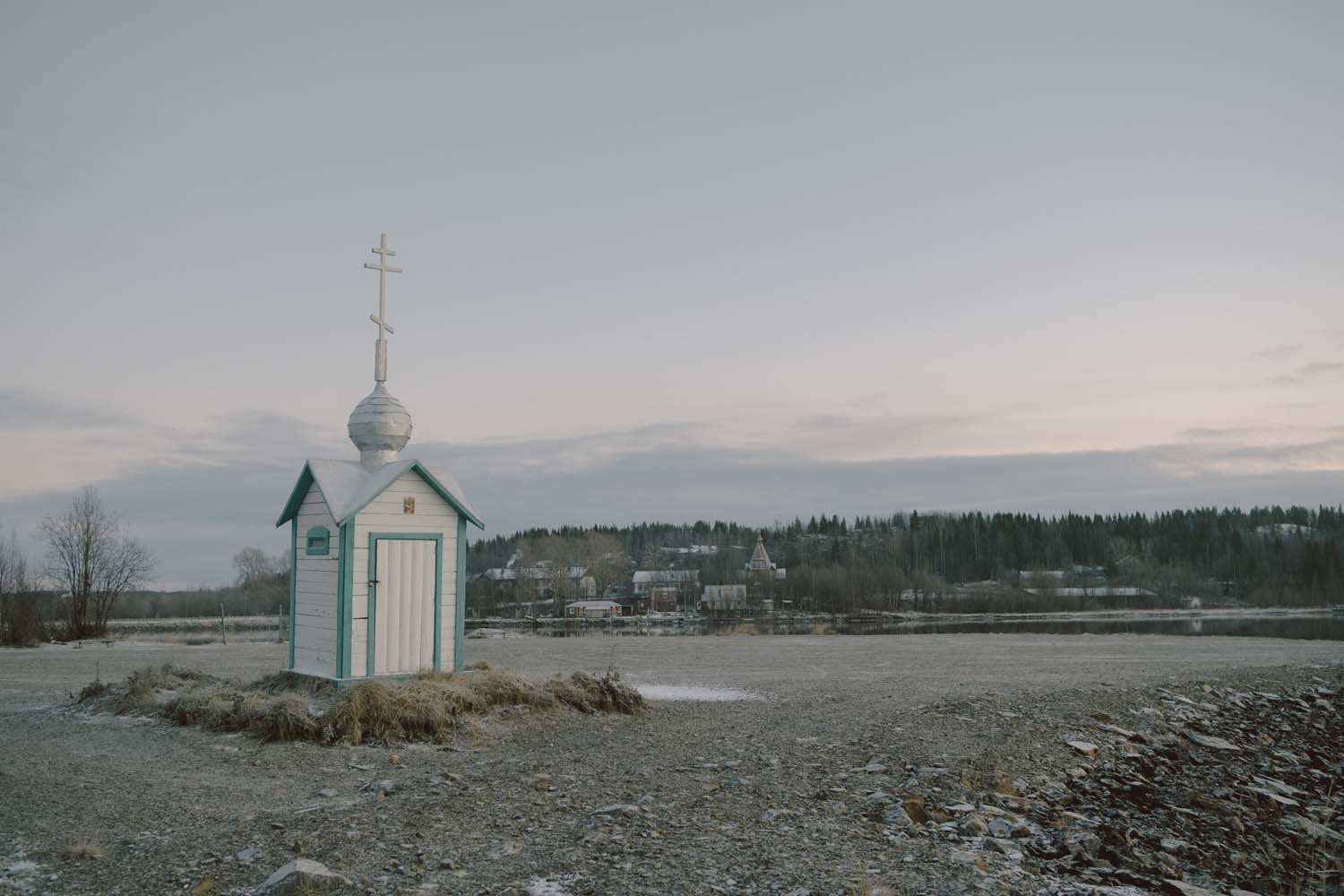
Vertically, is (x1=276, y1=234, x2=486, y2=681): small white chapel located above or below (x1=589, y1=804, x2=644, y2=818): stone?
above

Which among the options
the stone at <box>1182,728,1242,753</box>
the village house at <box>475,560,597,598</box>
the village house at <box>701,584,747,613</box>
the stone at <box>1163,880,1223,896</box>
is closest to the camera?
the stone at <box>1163,880,1223,896</box>

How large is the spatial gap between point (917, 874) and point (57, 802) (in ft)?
23.4

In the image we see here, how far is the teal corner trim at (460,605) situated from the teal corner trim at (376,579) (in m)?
0.32

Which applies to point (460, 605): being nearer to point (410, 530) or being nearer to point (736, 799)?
point (410, 530)

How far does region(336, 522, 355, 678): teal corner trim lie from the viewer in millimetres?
13969

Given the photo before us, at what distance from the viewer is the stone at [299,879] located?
625cm

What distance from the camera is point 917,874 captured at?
6.70 meters

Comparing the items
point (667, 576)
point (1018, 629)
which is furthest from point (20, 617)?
point (667, 576)

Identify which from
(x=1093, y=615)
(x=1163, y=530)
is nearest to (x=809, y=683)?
(x=1093, y=615)

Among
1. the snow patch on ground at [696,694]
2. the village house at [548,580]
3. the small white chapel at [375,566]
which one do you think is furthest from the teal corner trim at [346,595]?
the village house at [548,580]

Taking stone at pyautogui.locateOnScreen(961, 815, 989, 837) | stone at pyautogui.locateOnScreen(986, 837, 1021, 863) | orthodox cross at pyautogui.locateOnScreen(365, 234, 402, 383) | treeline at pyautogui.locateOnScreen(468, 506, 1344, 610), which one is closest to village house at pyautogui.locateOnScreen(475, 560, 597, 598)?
treeline at pyautogui.locateOnScreen(468, 506, 1344, 610)

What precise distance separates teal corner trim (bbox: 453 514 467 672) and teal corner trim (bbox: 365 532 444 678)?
32cm

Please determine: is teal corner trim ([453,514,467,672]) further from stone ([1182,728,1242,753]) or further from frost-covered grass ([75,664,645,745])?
stone ([1182,728,1242,753])

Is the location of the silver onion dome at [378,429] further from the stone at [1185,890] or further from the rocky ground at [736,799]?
the stone at [1185,890]
